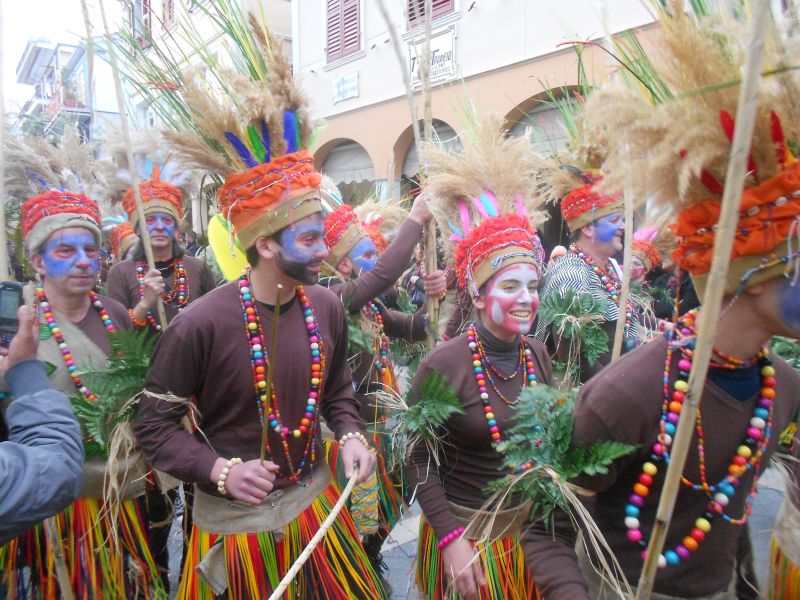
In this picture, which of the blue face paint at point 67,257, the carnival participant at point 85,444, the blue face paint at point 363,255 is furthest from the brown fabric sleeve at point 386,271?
the blue face paint at point 67,257

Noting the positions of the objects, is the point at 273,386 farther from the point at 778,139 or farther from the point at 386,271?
the point at 778,139

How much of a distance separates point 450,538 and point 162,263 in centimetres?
295

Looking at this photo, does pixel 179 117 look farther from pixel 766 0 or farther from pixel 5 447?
pixel 766 0

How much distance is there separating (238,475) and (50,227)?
5.36 feet

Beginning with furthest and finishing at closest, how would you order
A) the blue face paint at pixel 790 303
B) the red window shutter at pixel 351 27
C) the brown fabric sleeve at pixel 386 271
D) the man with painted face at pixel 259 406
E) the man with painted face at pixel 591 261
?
1. the red window shutter at pixel 351 27
2. the man with painted face at pixel 591 261
3. the brown fabric sleeve at pixel 386 271
4. the man with painted face at pixel 259 406
5. the blue face paint at pixel 790 303

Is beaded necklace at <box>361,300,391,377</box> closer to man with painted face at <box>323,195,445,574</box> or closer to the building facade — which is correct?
man with painted face at <box>323,195,445,574</box>

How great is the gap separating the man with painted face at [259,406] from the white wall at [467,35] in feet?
10.6

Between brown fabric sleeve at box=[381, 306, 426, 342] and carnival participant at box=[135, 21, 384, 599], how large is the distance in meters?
1.40

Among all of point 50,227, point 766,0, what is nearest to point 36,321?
point 50,227

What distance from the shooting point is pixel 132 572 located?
7.84 ft

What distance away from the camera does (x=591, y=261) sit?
352 centimetres

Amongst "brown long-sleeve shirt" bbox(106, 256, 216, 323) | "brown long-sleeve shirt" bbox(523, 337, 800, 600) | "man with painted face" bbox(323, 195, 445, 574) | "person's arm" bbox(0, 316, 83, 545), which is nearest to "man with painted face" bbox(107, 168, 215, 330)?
"brown long-sleeve shirt" bbox(106, 256, 216, 323)

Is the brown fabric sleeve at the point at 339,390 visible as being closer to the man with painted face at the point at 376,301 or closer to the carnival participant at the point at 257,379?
the carnival participant at the point at 257,379

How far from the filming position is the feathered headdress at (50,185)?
8.76ft
